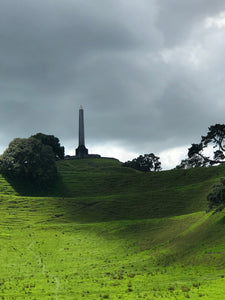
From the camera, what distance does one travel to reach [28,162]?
428 feet

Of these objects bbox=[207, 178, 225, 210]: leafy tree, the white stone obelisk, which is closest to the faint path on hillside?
bbox=[207, 178, 225, 210]: leafy tree

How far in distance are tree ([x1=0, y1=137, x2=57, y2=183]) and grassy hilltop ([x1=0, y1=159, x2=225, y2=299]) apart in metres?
5.62

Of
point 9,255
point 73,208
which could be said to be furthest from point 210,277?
point 73,208

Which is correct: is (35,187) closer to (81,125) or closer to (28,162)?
(28,162)

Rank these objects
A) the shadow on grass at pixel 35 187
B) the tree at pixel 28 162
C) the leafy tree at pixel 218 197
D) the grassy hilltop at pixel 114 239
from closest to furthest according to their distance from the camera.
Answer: the grassy hilltop at pixel 114 239 < the leafy tree at pixel 218 197 < the shadow on grass at pixel 35 187 < the tree at pixel 28 162

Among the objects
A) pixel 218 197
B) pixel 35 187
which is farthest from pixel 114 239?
pixel 35 187

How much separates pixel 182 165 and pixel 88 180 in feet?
184

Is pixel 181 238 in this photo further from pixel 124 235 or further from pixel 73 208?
pixel 73 208

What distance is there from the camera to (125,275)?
4156cm

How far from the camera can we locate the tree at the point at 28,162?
127812 mm

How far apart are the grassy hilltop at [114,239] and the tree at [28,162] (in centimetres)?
562

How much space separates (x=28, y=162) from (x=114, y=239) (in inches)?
2726

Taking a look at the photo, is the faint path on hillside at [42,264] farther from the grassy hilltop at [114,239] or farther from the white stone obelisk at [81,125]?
the white stone obelisk at [81,125]

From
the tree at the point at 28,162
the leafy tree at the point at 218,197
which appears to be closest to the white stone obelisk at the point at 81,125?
the tree at the point at 28,162
